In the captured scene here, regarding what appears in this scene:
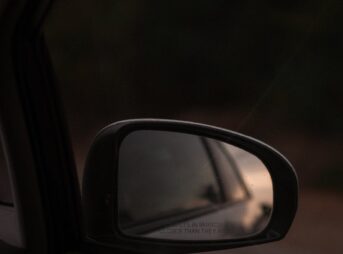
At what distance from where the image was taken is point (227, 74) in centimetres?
281

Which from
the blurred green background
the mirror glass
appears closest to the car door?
the blurred green background

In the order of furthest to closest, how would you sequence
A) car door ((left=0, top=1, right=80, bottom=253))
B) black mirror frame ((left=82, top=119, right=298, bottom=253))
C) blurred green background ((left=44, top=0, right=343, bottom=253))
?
1. car door ((left=0, top=1, right=80, bottom=253))
2. blurred green background ((left=44, top=0, right=343, bottom=253))
3. black mirror frame ((left=82, top=119, right=298, bottom=253))

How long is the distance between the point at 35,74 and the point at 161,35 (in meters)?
0.55

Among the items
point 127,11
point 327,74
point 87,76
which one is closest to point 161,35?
point 127,11

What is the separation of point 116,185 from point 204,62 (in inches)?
22.7

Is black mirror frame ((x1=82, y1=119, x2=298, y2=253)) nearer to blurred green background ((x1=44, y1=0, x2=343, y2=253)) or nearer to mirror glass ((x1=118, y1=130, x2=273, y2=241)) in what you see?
mirror glass ((x1=118, y1=130, x2=273, y2=241))

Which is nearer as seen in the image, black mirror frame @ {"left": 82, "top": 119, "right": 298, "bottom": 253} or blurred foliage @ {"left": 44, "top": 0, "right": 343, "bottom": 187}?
black mirror frame @ {"left": 82, "top": 119, "right": 298, "bottom": 253}

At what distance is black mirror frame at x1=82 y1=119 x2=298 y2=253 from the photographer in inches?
98.8

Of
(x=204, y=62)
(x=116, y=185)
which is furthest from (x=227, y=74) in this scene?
(x=116, y=185)

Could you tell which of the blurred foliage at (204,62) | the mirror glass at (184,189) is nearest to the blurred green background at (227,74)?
the blurred foliage at (204,62)

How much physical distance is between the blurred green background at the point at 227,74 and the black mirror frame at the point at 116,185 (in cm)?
14

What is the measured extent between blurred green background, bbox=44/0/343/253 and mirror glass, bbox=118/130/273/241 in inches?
4.8

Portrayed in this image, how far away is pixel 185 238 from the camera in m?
2.77

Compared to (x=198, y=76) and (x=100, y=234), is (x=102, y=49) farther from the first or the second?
(x=100, y=234)
